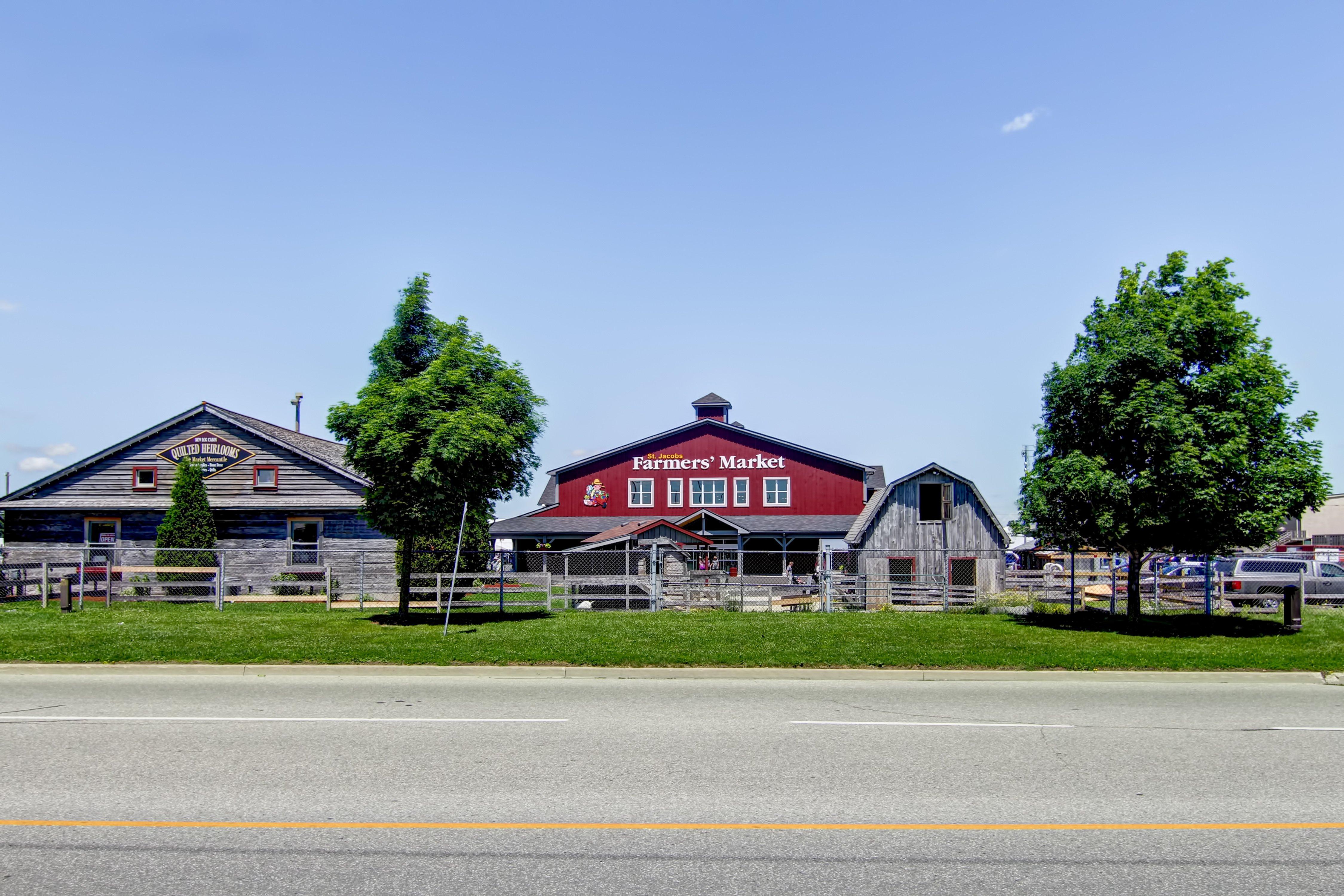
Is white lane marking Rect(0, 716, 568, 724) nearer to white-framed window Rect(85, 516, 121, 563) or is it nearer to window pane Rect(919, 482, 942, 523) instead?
white-framed window Rect(85, 516, 121, 563)

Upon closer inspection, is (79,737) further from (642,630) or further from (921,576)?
(921,576)

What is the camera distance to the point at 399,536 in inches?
866

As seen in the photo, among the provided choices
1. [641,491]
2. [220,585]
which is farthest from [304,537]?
[641,491]

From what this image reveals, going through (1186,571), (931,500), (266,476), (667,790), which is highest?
(266,476)

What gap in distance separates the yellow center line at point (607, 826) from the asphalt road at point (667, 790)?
66mm

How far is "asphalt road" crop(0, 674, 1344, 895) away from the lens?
18.6 ft

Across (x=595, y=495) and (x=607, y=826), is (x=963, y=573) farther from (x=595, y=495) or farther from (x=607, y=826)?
(x=607, y=826)

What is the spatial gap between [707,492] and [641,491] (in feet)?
10.9

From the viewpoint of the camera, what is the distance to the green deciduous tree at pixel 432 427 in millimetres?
20344

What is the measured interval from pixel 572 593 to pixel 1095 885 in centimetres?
2401

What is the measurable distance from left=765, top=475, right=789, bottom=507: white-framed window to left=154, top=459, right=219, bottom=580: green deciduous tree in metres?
25.0

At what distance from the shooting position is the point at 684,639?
17875 mm

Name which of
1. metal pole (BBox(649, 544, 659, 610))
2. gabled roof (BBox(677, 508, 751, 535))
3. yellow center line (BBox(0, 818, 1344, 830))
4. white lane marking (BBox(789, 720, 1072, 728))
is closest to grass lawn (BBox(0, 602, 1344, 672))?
metal pole (BBox(649, 544, 659, 610))

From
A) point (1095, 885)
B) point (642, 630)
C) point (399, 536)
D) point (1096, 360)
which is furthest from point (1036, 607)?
point (1095, 885)
